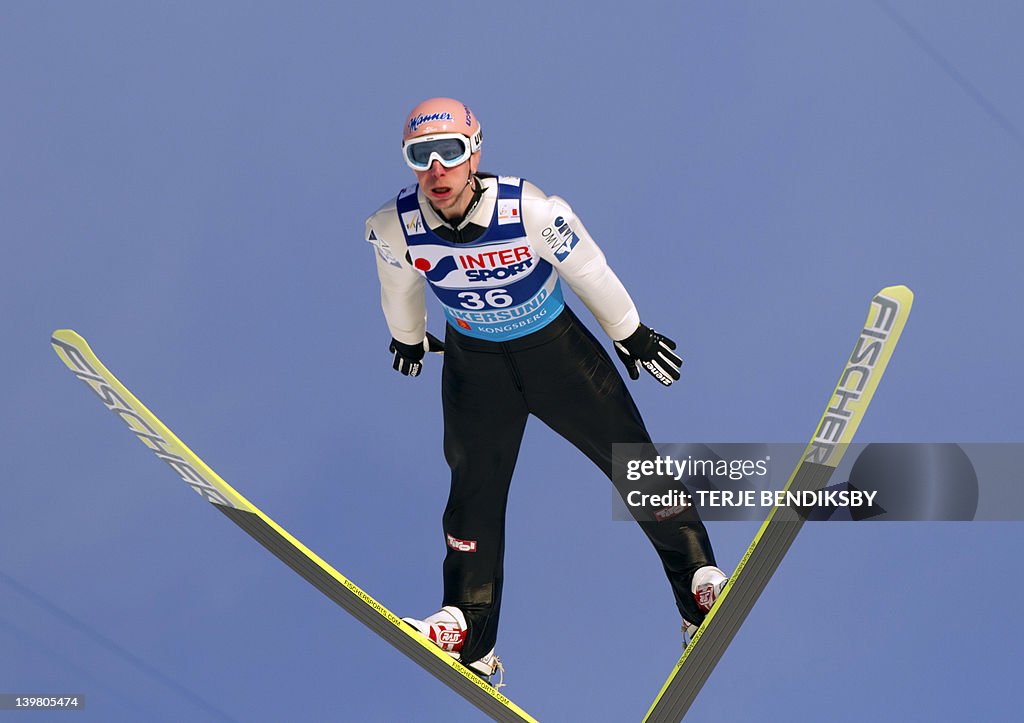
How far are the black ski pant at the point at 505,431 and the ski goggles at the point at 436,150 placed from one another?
104 centimetres

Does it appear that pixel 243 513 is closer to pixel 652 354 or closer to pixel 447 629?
pixel 447 629

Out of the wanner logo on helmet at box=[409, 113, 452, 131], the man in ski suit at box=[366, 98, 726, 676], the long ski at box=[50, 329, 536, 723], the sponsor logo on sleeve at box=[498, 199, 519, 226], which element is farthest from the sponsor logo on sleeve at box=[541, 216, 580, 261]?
the long ski at box=[50, 329, 536, 723]

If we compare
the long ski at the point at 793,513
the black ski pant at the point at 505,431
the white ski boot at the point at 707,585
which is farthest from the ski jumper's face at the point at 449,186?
the white ski boot at the point at 707,585

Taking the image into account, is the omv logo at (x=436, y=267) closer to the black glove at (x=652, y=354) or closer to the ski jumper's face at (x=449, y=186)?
the ski jumper's face at (x=449, y=186)

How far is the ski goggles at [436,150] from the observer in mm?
8617

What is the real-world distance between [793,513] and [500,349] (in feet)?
5.41

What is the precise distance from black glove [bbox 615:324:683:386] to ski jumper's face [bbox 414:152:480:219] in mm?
1135

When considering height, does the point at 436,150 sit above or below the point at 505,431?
above

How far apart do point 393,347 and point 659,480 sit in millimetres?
1538

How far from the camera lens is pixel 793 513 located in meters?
8.99

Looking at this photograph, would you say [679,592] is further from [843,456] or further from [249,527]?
[249,527]

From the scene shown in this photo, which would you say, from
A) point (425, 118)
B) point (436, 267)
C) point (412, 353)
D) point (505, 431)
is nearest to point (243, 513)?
point (412, 353)

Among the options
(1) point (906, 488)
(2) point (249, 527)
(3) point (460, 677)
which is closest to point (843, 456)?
(1) point (906, 488)

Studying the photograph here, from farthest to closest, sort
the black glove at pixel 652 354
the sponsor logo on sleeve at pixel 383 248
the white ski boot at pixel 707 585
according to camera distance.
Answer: the white ski boot at pixel 707 585 < the black glove at pixel 652 354 < the sponsor logo on sleeve at pixel 383 248
